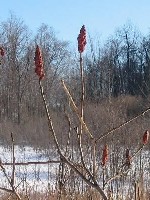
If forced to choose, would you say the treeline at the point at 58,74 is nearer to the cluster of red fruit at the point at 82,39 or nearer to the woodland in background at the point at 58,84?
the woodland in background at the point at 58,84

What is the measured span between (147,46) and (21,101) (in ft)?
44.8

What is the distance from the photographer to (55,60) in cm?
2984

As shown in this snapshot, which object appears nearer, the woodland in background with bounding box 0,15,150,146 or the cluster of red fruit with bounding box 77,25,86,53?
the cluster of red fruit with bounding box 77,25,86,53

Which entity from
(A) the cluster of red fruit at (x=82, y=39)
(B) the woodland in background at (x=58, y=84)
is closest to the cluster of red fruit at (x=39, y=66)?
(A) the cluster of red fruit at (x=82, y=39)

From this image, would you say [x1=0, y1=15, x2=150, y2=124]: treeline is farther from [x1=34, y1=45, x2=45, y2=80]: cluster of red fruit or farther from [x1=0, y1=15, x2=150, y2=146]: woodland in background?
[x1=34, y1=45, x2=45, y2=80]: cluster of red fruit

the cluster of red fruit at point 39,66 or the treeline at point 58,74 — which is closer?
the cluster of red fruit at point 39,66

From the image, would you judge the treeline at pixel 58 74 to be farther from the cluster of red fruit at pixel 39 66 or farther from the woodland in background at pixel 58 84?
the cluster of red fruit at pixel 39 66

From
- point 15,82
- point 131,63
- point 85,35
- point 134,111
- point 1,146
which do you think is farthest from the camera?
point 131,63

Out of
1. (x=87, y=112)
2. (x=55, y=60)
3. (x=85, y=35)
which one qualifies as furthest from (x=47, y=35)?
(x=85, y=35)

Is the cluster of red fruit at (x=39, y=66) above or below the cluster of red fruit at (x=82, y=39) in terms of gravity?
below

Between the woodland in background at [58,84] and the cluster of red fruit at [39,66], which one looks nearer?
the cluster of red fruit at [39,66]

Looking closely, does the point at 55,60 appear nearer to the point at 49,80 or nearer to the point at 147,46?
the point at 49,80

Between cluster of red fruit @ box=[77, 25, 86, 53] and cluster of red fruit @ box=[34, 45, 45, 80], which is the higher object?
cluster of red fruit @ box=[77, 25, 86, 53]

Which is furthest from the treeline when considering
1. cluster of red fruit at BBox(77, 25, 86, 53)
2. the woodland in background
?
cluster of red fruit at BBox(77, 25, 86, 53)
